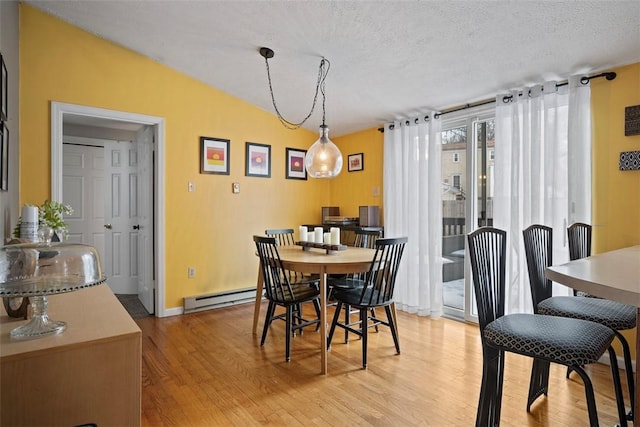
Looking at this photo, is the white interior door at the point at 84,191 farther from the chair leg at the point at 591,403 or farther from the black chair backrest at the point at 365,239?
the chair leg at the point at 591,403

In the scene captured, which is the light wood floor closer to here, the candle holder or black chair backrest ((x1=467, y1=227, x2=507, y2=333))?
black chair backrest ((x1=467, y1=227, x2=507, y2=333))

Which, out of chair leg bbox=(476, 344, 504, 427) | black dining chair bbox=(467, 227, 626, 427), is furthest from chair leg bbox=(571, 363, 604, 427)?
chair leg bbox=(476, 344, 504, 427)

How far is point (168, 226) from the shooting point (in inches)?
146

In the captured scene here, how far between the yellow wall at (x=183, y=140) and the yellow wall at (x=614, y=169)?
9.53 ft

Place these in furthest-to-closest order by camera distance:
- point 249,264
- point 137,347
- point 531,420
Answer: point 249,264 → point 531,420 → point 137,347

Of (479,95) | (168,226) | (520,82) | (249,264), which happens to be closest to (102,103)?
(168,226)

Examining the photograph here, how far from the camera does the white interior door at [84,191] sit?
420cm

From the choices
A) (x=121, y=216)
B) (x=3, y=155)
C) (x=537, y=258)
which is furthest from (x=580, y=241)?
(x=121, y=216)

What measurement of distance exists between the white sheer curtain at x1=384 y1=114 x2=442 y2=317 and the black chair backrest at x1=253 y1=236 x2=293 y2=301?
1.61 m

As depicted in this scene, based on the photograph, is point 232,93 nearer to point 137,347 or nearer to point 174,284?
point 174,284

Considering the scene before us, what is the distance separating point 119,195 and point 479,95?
4.40 metres

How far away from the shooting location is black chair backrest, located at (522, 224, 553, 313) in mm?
1949

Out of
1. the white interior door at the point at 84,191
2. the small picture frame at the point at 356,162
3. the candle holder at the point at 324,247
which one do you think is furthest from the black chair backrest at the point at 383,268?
the white interior door at the point at 84,191

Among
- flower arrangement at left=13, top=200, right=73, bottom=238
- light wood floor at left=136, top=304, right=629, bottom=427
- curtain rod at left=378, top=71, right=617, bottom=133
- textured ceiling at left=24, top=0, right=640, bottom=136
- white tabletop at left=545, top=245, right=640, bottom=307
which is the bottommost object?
light wood floor at left=136, top=304, right=629, bottom=427
